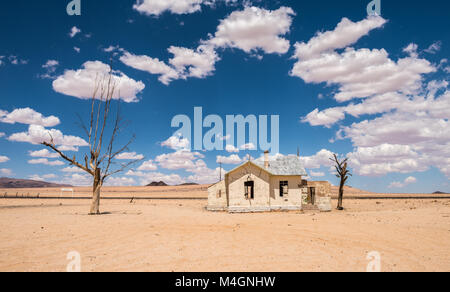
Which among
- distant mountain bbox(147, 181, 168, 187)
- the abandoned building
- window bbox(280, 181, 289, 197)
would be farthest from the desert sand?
distant mountain bbox(147, 181, 168, 187)

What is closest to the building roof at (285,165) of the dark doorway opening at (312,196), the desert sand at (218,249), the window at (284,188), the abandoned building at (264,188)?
the abandoned building at (264,188)

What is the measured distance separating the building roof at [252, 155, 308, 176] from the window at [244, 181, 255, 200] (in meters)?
2.11

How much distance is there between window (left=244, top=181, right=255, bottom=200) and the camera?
1071 inches

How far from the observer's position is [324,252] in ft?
30.3

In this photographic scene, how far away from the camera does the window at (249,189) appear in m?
27.2

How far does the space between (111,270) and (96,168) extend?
53.4ft

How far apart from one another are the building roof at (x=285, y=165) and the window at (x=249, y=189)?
2111 millimetres

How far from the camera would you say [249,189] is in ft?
89.5

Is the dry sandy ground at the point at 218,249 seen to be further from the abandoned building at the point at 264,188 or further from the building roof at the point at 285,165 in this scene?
the building roof at the point at 285,165

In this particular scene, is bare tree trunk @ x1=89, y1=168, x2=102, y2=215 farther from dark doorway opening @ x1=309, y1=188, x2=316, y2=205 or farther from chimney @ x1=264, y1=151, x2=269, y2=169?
dark doorway opening @ x1=309, y1=188, x2=316, y2=205

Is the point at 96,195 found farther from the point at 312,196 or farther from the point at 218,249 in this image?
the point at 312,196

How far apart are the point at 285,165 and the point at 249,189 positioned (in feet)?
15.8
